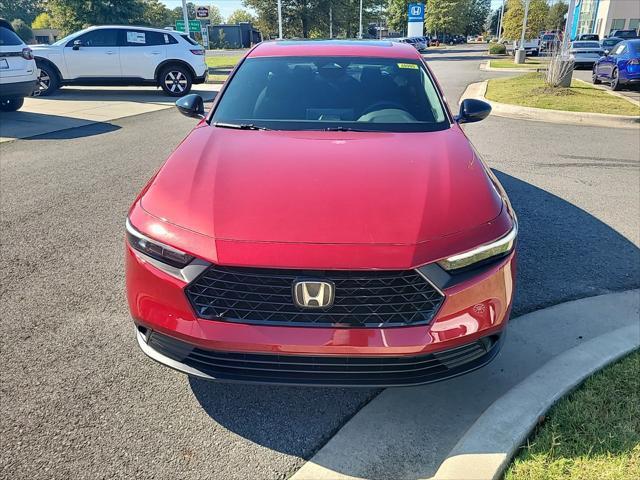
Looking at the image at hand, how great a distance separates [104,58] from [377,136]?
1287cm

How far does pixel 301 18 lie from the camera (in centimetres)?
4197

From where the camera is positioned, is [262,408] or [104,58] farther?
[104,58]

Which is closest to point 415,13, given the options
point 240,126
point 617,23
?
point 617,23

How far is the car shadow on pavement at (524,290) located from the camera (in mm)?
2338

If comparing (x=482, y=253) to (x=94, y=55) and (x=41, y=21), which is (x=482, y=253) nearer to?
(x=94, y=55)

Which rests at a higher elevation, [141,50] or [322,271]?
[141,50]

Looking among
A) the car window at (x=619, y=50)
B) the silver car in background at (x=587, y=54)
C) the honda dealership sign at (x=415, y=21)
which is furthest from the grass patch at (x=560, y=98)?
the honda dealership sign at (x=415, y=21)

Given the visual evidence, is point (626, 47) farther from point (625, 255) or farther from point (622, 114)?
point (625, 255)

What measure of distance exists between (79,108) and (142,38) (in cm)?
325

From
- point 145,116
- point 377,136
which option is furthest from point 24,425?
point 145,116

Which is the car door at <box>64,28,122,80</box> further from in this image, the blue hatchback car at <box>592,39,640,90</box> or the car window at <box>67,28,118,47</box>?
the blue hatchback car at <box>592,39,640,90</box>

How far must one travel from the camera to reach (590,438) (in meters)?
2.20

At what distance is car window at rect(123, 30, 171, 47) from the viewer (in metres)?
13.6

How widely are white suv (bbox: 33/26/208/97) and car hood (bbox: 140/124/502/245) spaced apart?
12.1 metres
